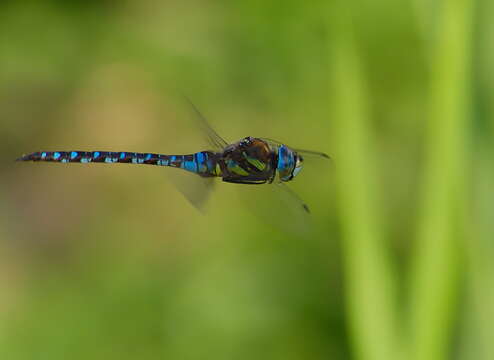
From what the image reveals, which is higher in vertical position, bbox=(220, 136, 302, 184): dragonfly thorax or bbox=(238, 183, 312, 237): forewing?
bbox=(220, 136, 302, 184): dragonfly thorax

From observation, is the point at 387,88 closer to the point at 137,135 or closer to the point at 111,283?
the point at 137,135

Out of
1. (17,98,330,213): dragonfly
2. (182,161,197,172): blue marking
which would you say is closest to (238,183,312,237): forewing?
(17,98,330,213): dragonfly

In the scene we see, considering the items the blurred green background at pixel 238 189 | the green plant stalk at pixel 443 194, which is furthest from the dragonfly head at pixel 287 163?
the green plant stalk at pixel 443 194

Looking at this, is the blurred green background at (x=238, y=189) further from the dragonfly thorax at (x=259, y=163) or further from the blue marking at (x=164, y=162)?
the blue marking at (x=164, y=162)

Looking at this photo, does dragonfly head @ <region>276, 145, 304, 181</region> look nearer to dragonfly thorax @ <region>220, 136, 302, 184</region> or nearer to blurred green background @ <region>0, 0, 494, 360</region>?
dragonfly thorax @ <region>220, 136, 302, 184</region>

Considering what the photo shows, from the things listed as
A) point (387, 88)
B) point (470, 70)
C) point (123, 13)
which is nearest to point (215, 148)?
point (470, 70)

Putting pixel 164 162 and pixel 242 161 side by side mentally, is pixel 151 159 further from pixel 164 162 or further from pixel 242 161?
pixel 242 161

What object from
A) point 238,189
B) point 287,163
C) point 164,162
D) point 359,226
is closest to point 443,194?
point 359,226
